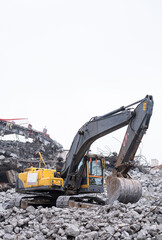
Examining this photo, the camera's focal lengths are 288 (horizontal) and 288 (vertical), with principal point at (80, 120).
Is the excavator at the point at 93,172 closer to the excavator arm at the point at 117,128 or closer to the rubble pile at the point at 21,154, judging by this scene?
the excavator arm at the point at 117,128

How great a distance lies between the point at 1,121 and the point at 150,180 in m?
11.8

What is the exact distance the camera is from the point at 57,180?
10.1 metres

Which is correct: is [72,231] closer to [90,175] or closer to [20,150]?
[90,175]

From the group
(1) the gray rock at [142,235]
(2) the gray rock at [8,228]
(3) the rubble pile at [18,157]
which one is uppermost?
(3) the rubble pile at [18,157]

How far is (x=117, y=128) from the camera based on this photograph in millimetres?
8664

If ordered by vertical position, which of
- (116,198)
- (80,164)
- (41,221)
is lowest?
(41,221)

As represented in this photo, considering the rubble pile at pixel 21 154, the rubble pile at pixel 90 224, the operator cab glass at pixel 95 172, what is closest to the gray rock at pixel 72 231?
the rubble pile at pixel 90 224

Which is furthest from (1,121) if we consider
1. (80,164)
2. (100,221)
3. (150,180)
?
(100,221)

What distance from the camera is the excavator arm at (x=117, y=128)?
7738mm

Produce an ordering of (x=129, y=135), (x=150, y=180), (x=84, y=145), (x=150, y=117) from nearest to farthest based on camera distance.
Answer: (x=150, y=117), (x=129, y=135), (x=84, y=145), (x=150, y=180)

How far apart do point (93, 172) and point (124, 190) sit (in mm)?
2576

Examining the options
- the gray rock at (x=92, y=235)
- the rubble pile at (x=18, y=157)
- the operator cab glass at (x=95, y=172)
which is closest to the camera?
the gray rock at (x=92, y=235)

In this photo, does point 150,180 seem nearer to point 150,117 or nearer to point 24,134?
point 24,134

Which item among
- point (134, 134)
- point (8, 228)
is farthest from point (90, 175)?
point (8, 228)
